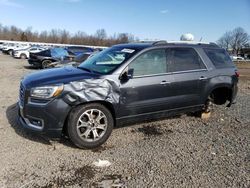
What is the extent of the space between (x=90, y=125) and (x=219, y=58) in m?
3.50

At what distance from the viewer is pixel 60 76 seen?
4.98 meters

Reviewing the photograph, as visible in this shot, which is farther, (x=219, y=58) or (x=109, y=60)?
(x=219, y=58)

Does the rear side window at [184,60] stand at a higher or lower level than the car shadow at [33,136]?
higher

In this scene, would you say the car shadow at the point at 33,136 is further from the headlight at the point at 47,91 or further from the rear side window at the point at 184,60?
the rear side window at the point at 184,60

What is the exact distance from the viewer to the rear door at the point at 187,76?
5.75 metres

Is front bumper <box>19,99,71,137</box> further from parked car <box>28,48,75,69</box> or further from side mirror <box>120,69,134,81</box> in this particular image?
parked car <box>28,48,75,69</box>

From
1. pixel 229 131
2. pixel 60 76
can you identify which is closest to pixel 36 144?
pixel 60 76

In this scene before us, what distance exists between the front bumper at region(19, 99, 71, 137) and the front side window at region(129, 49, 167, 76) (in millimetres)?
1463

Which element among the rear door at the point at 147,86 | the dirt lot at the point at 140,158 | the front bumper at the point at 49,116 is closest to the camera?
the dirt lot at the point at 140,158

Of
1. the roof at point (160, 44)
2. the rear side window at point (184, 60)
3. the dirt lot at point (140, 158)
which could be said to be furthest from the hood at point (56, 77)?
the rear side window at point (184, 60)

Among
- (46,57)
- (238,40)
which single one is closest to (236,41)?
(238,40)

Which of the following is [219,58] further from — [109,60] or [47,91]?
[47,91]

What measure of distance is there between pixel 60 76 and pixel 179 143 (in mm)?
2420

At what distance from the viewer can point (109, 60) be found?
224 inches
